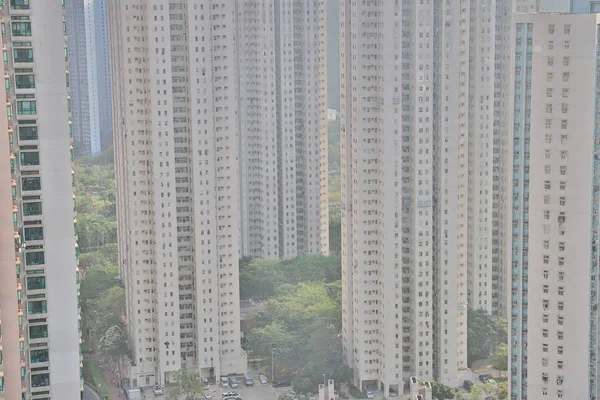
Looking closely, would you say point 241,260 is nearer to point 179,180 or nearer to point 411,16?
point 179,180

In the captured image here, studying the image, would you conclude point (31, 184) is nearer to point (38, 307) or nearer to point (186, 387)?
point (38, 307)

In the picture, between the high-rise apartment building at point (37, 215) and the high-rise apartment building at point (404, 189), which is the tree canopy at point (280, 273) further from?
the high-rise apartment building at point (37, 215)

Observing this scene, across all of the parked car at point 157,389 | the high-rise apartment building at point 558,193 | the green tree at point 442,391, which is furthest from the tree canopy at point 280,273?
the high-rise apartment building at point 558,193

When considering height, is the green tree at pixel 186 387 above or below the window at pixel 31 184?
below

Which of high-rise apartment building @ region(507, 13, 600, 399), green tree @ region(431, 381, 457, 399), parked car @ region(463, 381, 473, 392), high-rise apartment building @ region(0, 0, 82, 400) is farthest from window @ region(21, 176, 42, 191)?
parked car @ region(463, 381, 473, 392)

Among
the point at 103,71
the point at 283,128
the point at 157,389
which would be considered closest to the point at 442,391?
the point at 157,389
